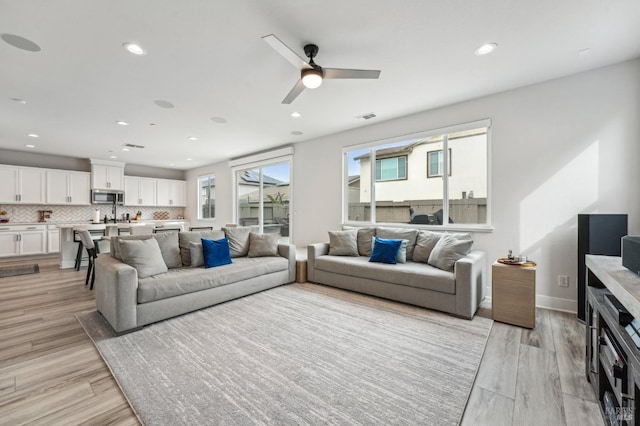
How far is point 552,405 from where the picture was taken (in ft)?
5.47

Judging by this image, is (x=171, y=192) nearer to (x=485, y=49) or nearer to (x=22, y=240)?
(x=22, y=240)

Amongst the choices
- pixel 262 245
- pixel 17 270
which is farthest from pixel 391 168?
pixel 17 270

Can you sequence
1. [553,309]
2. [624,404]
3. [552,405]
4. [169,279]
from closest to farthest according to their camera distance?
[624,404]
[552,405]
[169,279]
[553,309]

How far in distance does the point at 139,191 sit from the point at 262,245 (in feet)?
21.3

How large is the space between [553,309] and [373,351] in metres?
2.51

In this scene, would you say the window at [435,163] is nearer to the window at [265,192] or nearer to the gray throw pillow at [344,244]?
the gray throw pillow at [344,244]

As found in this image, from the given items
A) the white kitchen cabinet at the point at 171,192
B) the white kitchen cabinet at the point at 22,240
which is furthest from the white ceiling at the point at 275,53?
the white kitchen cabinet at the point at 171,192

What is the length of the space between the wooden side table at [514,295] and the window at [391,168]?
7.25 feet

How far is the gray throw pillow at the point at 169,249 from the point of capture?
347cm

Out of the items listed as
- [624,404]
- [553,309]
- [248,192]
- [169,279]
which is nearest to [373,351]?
[624,404]

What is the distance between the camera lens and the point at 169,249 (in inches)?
138

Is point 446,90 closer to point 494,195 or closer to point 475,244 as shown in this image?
point 494,195

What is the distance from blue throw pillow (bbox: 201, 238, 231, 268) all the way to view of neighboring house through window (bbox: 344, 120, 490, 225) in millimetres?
2419

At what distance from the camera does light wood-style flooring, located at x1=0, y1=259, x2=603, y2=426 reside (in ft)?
5.21
